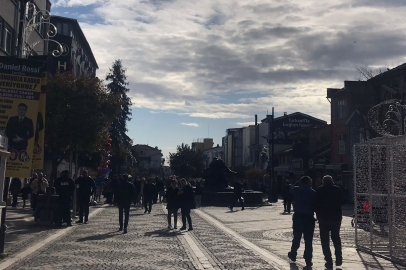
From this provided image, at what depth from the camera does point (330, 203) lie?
1014 cm

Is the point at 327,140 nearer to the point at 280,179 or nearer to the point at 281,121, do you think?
the point at 280,179

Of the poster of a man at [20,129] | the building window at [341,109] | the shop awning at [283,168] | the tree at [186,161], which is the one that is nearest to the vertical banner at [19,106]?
the poster of a man at [20,129]

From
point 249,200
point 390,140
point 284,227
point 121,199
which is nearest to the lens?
point 390,140

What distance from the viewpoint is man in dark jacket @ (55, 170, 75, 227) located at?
17.0m

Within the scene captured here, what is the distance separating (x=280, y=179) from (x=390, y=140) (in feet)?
219

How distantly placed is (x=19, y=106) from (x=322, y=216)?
7.97 meters

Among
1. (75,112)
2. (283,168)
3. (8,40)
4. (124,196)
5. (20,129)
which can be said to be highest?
(8,40)

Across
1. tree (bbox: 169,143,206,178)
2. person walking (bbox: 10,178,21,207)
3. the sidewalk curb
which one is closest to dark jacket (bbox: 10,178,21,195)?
person walking (bbox: 10,178,21,207)

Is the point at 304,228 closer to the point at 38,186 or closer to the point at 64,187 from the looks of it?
the point at 64,187

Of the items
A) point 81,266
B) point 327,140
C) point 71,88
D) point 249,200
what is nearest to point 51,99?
point 71,88

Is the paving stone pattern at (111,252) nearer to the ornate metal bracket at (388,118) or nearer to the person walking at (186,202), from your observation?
the person walking at (186,202)

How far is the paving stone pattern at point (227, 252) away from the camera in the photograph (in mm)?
9875

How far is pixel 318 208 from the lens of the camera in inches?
404

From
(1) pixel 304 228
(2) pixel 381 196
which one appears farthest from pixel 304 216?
(2) pixel 381 196
